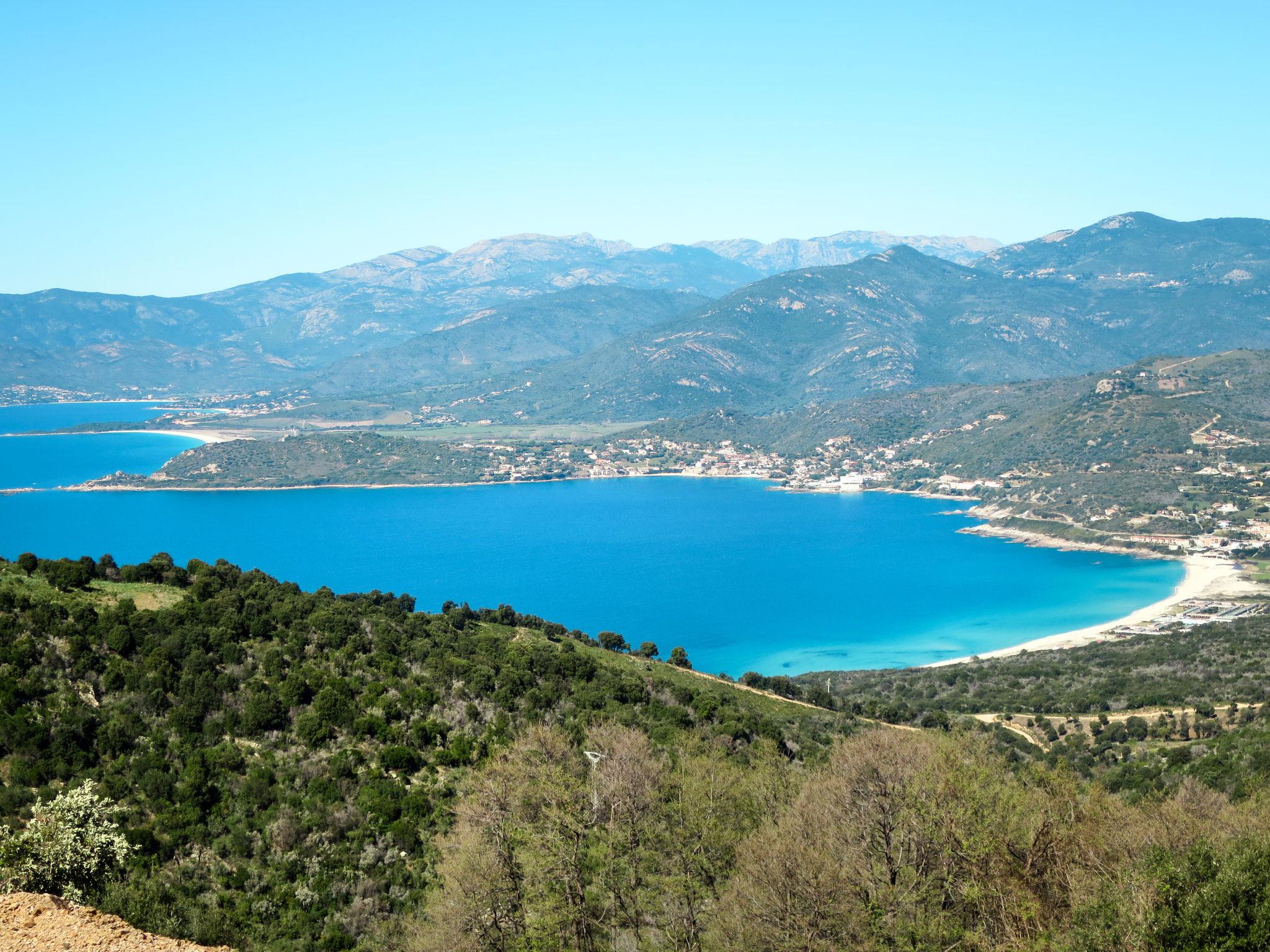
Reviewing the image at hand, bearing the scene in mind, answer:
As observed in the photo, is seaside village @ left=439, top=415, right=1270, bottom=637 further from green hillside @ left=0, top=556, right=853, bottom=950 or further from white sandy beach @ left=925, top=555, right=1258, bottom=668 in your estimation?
green hillside @ left=0, top=556, right=853, bottom=950

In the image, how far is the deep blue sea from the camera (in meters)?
75.8

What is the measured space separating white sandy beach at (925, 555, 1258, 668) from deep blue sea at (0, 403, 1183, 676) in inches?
67.6

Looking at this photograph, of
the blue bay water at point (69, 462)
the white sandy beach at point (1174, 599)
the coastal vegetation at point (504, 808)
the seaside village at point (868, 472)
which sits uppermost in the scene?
the coastal vegetation at point (504, 808)

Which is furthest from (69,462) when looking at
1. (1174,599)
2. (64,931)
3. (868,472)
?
(64,931)

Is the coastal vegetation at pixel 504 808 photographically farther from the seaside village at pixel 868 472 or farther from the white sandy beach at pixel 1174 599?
the seaside village at pixel 868 472

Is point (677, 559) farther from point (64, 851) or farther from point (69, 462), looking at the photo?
point (69, 462)

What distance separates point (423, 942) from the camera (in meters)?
13.9

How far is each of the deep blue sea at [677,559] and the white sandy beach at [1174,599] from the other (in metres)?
1.72

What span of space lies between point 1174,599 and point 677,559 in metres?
44.2

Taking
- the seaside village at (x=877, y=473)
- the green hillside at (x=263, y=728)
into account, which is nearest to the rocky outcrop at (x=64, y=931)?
the green hillside at (x=263, y=728)

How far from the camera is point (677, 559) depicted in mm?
102750

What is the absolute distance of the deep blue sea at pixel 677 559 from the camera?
75.8 metres

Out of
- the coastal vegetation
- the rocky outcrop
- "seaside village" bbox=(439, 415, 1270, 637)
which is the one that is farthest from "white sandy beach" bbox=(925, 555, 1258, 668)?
the rocky outcrop

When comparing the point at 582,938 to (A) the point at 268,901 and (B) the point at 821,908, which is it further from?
(A) the point at 268,901
